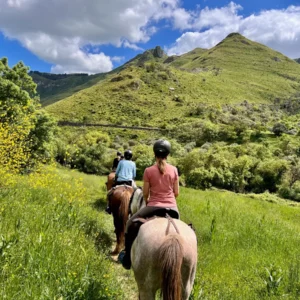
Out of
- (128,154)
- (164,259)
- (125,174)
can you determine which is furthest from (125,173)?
(164,259)

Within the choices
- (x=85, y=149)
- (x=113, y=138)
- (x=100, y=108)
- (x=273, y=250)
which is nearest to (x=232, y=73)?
(x=100, y=108)

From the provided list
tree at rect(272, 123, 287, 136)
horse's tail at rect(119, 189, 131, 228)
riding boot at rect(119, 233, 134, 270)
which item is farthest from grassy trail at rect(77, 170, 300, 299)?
tree at rect(272, 123, 287, 136)

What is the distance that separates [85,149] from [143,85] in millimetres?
78781

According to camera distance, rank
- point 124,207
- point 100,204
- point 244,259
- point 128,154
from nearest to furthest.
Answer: point 244,259 → point 124,207 → point 128,154 → point 100,204

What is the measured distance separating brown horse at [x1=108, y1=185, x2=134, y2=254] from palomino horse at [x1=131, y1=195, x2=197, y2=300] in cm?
331

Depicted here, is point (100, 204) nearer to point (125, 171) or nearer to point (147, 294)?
point (125, 171)

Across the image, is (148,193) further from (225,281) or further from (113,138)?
(113,138)

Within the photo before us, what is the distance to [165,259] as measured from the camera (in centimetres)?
336

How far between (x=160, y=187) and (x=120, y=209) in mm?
3083

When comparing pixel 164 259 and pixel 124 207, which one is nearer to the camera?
pixel 164 259

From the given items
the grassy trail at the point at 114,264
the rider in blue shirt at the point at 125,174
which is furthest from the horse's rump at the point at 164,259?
the rider in blue shirt at the point at 125,174

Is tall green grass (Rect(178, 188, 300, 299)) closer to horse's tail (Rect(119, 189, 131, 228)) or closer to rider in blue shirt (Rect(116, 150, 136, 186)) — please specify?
horse's tail (Rect(119, 189, 131, 228))

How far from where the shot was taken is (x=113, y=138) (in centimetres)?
7625

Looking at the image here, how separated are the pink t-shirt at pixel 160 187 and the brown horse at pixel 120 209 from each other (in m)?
2.87
